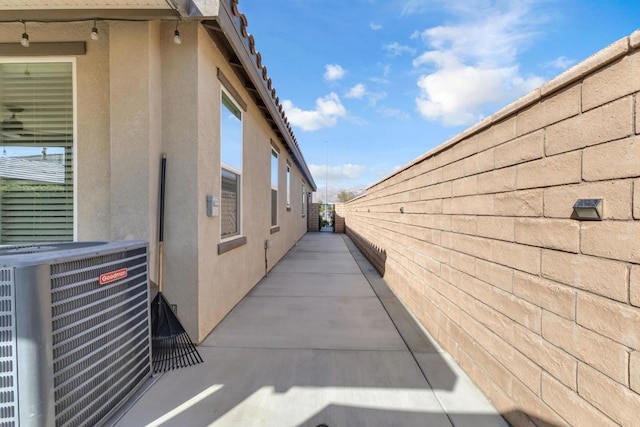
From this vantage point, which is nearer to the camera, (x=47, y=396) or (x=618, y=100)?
(x=618, y=100)

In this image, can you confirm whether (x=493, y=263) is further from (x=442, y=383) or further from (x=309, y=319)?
(x=309, y=319)

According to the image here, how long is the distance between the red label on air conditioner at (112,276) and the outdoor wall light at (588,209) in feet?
9.44

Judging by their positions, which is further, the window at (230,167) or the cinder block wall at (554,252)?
the window at (230,167)

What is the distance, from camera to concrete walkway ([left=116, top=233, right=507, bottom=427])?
2.11m

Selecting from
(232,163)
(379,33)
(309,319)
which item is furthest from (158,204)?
(379,33)

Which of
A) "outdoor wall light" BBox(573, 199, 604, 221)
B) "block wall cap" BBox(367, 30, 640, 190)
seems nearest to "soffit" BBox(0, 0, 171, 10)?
"block wall cap" BBox(367, 30, 640, 190)

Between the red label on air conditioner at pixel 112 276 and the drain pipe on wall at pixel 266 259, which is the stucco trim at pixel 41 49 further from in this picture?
the drain pipe on wall at pixel 266 259

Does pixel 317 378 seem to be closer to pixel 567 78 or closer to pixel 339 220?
pixel 567 78

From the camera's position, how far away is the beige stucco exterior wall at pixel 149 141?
291 centimetres

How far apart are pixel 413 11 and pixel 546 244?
6.72 metres

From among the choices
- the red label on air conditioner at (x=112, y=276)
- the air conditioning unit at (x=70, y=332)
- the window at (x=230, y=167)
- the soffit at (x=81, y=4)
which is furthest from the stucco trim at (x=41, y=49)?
the red label on air conditioner at (x=112, y=276)

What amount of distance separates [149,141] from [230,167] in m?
1.38

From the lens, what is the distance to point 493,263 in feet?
7.54

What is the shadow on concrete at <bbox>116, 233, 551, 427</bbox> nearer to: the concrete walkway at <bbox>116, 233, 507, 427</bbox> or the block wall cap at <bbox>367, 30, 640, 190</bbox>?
the concrete walkway at <bbox>116, 233, 507, 427</bbox>
